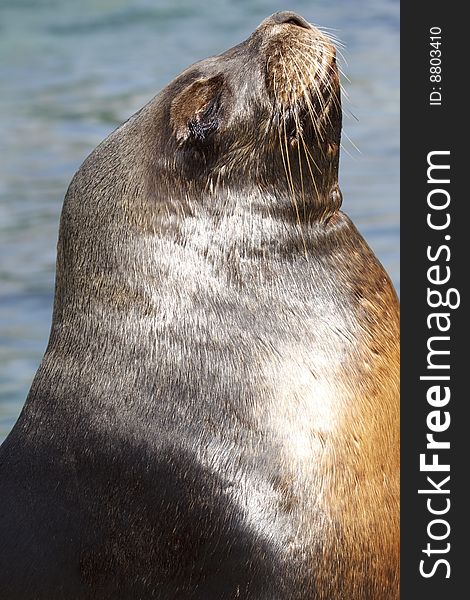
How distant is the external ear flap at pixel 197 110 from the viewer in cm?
619

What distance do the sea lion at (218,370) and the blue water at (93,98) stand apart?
260 cm

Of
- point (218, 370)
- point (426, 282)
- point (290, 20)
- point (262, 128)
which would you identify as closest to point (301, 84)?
point (262, 128)

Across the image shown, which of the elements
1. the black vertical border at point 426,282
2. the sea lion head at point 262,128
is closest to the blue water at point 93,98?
the sea lion head at point 262,128

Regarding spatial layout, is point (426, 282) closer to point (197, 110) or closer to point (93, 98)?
point (197, 110)

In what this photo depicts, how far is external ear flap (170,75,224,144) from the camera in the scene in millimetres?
6191

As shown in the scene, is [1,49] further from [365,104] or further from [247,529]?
[247,529]

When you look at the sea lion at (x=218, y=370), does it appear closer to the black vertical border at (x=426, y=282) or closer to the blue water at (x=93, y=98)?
the black vertical border at (x=426, y=282)

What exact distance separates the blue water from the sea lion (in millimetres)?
2598

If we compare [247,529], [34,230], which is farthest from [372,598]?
[34,230]

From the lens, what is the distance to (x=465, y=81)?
661 centimetres

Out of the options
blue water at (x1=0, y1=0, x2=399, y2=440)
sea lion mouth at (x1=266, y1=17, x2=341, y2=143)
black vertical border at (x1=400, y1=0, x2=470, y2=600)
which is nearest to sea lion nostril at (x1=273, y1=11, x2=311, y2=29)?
sea lion mouth at (x1=266, y1=17, x2=341, y2=143)

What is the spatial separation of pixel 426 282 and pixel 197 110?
102 cm

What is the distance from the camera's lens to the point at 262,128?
6168 millimetres

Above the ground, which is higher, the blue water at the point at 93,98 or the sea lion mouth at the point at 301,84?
the blue water at the point at 93,98
